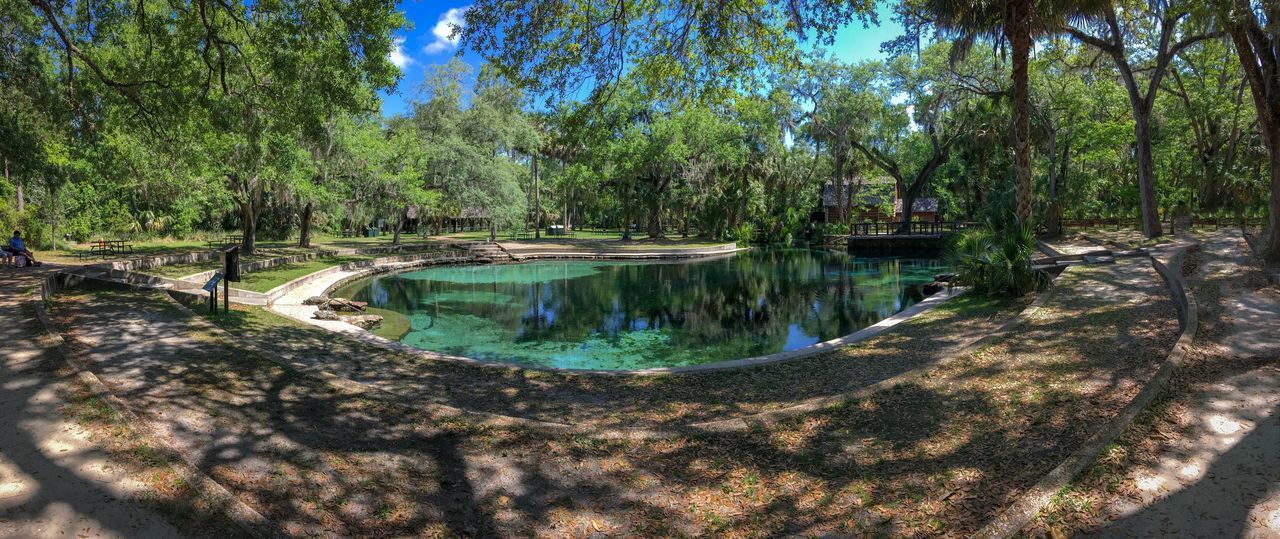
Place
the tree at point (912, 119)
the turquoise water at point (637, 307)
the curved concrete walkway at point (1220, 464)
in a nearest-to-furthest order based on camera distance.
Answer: the curved concrete walkway at point (1220, 464) → the turquoise water at point (637, 307) → the tree at point (912, 119)

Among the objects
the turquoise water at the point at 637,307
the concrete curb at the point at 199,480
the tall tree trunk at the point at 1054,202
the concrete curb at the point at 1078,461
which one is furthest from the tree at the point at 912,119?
the concrete curb at the point at 199,480

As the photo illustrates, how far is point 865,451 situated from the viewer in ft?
17.6

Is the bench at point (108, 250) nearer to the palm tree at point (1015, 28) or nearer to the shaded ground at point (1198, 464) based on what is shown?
the palm tree at point (1015, 28)

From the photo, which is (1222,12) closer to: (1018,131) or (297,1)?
(1018,131)

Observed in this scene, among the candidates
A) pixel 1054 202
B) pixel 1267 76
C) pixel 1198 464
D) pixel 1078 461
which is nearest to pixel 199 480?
pixel 1078 461

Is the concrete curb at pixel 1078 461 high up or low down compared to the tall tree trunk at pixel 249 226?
down

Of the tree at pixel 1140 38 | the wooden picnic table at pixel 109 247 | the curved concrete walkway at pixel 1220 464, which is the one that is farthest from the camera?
the wooden picnic table at pixel 109 247

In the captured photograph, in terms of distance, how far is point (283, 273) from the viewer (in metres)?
21.7

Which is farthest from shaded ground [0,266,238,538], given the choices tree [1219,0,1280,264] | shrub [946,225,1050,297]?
tree [1219,0,1280,264]

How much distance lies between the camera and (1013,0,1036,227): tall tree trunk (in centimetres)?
1241

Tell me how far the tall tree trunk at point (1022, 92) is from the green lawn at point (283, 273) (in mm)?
19156

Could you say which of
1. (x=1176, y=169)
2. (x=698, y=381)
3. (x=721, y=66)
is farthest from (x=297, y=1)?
(x=1176, y=169)

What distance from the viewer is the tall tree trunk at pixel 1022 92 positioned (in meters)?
12.4

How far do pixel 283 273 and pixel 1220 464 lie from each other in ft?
78.6
